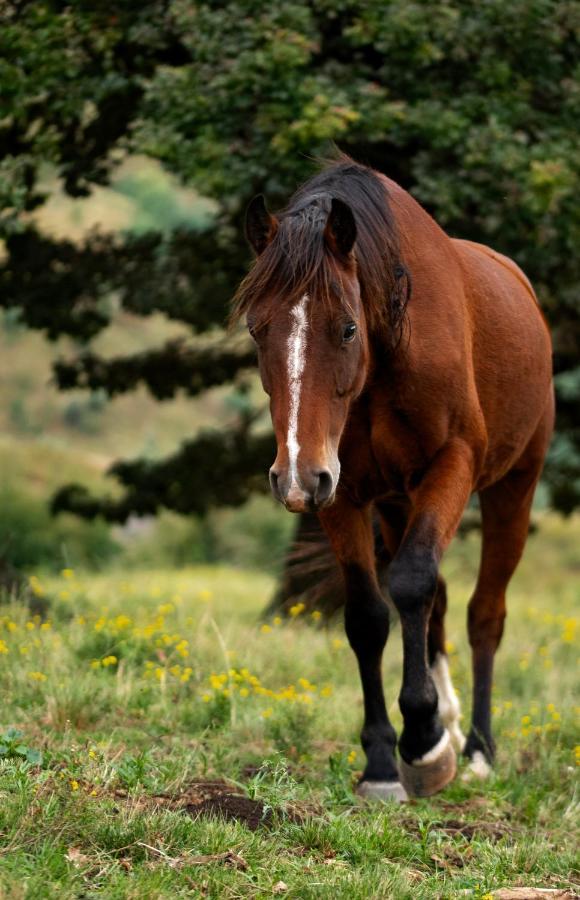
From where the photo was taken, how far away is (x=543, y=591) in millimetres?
19188

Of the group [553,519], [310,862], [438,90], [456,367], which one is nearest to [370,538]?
[456,367]

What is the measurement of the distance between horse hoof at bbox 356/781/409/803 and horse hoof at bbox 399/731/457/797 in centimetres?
4

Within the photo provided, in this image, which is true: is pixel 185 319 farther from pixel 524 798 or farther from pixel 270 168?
pixel 524 798

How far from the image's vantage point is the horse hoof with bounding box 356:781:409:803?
16.8ft

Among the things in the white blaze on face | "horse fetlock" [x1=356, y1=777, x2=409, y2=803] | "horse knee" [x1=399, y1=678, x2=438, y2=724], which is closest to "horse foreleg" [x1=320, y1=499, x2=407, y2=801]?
"horse fetlock" [x1=356, y1=777, x2=409, y2=803]

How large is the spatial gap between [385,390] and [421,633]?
1026 mm

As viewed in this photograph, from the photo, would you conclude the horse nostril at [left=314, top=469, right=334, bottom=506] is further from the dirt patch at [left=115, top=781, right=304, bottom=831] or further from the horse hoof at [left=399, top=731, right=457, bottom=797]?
the horse hoof at [left=399, top=731, right=457, bottom=797]

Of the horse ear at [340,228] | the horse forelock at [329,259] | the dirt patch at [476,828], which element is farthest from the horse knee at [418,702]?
the horse ear at [340,228]

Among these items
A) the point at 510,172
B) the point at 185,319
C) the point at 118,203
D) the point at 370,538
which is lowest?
the point at 118,203

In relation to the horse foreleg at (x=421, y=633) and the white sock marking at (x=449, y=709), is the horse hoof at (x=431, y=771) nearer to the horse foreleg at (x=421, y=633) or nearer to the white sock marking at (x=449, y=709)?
the horse foreleg at (x=421, y=633)

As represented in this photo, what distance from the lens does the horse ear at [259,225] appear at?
4.83m

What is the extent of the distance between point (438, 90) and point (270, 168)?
4.48 feet

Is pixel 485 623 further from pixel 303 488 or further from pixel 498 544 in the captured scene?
pixel 303 488

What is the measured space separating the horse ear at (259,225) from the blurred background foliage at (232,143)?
2325mm
